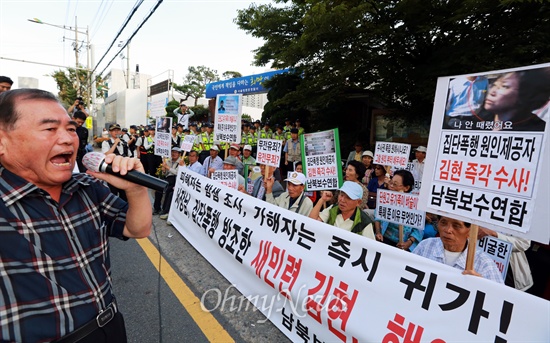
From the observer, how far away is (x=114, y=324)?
138 cm

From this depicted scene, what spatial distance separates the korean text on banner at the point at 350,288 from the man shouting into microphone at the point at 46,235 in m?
1.49

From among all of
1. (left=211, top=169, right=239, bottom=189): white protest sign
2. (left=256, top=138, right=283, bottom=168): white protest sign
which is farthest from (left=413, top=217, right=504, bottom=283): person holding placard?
(left=211, top=169, right=239, bottom=189): white protest sign

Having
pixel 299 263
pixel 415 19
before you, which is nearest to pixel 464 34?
pixel 415 19

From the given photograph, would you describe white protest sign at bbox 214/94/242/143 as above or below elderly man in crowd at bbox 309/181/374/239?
Result: above

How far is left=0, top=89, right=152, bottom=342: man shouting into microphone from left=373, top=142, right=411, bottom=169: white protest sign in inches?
202

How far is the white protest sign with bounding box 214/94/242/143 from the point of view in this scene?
18.5 feet

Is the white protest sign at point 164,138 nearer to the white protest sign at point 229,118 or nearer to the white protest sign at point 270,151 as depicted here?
the white protest sign at point 229,118

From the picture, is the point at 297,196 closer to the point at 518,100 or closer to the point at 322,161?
the point at 322,161

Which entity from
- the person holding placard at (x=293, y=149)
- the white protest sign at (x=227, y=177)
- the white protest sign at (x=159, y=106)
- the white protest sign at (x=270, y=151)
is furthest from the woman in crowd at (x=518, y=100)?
the white protest sign at (x=159, y=106)

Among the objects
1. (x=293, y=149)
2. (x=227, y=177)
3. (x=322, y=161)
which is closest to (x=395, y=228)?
(x=322, y=161)

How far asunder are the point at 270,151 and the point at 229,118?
4.15 feet

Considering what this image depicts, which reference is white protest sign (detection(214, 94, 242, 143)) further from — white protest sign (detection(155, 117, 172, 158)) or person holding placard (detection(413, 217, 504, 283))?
person holding placard (detection(413, 217, 504, 283))

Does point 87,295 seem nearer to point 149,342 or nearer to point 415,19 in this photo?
point 149,342

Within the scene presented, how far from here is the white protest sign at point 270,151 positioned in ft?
15.8
